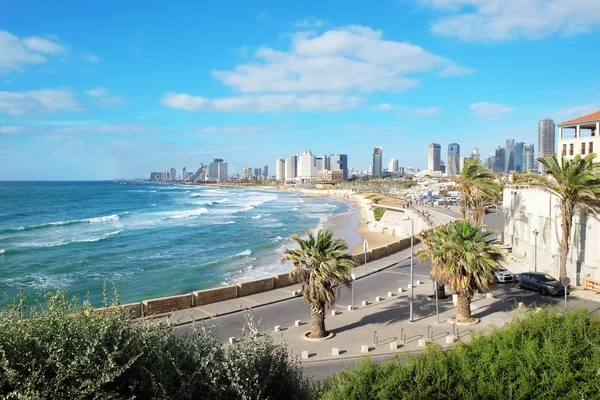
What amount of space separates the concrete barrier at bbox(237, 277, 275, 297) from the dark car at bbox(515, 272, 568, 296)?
1330cm

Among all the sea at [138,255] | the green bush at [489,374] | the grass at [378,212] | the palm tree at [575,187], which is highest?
the palm tree at [575,187]

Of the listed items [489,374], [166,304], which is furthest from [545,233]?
[166,304]

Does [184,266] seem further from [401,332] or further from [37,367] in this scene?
[37,367]

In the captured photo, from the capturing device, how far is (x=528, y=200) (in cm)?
2975

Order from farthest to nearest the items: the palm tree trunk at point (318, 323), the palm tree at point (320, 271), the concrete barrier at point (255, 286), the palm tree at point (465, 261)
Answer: the concrete barrier at point (255, 286)
the palm tree at point (465, 261)
the palm tree trunk at point (318, 323)
the palm tree at point (320, 271)

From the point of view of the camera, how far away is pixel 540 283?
22.3 metres

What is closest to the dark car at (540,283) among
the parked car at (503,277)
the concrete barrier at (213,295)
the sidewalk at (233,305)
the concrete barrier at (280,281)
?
the parked car at (503,277)

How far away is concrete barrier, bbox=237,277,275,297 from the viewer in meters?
22.7

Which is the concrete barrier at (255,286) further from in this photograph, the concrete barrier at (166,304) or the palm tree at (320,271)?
the palm tree at (320,271)

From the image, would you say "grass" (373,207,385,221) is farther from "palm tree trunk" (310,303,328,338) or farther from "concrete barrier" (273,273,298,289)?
"palm tree trunk" (310,303,328,338)

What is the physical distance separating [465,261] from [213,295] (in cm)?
1174

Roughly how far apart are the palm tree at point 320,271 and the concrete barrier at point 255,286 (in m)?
6.54

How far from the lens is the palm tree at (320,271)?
16.1 meters

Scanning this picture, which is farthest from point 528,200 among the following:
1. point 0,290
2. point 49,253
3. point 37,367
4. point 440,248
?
point 49,253
